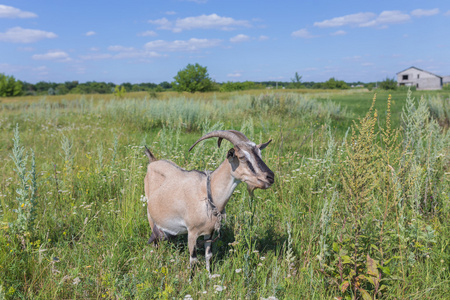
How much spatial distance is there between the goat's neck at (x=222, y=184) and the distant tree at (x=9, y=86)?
7678 cm

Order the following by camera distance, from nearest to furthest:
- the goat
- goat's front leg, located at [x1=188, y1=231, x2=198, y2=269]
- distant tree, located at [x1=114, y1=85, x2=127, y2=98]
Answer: the goat, goat's front leg, located at [x1=188, y1=231, x2=198, y2=269], distant tree, located at [x1=114, y1=85, x2=127, y2=98]

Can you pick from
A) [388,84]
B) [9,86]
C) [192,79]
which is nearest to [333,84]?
[388,84]

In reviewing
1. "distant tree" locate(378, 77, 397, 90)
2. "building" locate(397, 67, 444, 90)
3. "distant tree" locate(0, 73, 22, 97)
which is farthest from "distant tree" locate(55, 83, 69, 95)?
"building" locate(397, 67, 444, 90)

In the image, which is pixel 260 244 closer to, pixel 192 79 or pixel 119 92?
pixel 119 92

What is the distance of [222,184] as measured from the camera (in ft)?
9.11

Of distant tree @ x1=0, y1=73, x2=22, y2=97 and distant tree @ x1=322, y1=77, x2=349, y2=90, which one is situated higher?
distant tree @ x1=322, y1=77, x2=349, y2=90

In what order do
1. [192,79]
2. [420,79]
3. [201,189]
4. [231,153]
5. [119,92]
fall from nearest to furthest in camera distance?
[231,153], [201,189], [119,92], [192,79], [420,79]

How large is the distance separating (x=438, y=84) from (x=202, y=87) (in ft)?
236

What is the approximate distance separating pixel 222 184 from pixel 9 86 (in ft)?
259

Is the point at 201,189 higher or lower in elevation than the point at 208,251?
higher

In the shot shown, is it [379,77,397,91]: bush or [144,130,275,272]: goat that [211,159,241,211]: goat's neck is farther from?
[379,77,397,91]: bush

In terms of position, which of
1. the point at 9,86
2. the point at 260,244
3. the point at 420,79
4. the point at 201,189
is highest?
the point at 420,79

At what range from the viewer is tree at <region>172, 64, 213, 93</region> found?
72625 mm

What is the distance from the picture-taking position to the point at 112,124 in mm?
11906
